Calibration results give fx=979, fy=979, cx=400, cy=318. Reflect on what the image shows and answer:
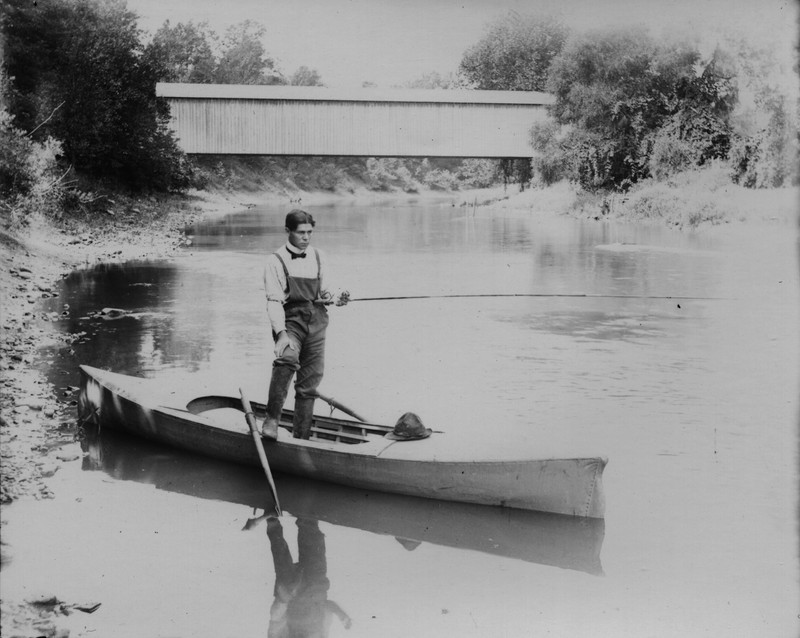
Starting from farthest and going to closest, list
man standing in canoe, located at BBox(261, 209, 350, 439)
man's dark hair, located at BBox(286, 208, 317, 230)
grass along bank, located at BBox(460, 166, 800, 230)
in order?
grass along bank, located at BBox(460, 166, 800, 230) → man standing in canoe, located at BBox(261, 209, 350, 439) → man's dark hair, located at BBox(286, 208, 317, 230)

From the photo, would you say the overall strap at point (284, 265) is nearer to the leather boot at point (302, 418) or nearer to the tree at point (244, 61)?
the leather boot at point (302, 418)

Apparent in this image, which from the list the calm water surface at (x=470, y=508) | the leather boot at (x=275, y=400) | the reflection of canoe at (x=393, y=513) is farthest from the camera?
the leather boot at (x=275, y=400)

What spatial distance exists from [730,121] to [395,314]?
19.5 metres

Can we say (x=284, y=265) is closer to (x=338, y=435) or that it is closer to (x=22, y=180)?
(x=338, y=435)

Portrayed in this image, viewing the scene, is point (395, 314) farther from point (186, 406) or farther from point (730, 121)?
point (730, 121)

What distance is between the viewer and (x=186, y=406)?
7129 millimetres

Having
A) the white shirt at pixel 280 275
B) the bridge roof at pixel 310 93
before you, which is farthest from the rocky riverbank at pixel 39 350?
the bridge roof at pixel 310 93

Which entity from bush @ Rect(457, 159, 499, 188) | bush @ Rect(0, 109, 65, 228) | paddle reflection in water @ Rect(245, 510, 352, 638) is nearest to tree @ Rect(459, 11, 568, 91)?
bush @ Rect(457, 159, 499, 188)

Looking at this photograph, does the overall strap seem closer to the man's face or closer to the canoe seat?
the man's face

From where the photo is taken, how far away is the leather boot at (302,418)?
6.32m

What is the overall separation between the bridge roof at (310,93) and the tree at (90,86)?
175 centimetres

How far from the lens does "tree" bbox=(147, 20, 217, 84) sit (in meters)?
34.1

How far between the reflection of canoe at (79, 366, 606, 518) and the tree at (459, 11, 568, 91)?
30.8 m

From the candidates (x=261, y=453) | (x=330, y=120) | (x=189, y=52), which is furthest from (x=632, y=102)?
(x=261, y=453)
